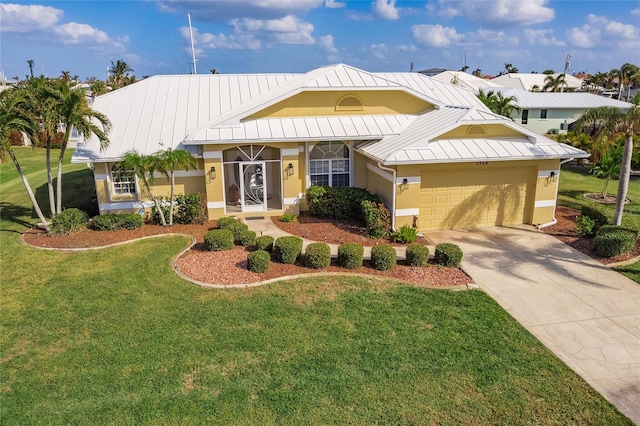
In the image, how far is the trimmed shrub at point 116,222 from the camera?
53.5ft

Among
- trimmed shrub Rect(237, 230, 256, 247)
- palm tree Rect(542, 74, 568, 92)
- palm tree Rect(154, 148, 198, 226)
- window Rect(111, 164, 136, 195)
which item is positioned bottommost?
trimmed shrub Rect(237, 230, 256, 247)

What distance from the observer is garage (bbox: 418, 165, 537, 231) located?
630 inches

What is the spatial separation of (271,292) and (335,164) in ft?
27.6

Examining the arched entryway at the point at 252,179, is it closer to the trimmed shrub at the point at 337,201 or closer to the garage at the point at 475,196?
the trimmed shrub at the point at 337,201

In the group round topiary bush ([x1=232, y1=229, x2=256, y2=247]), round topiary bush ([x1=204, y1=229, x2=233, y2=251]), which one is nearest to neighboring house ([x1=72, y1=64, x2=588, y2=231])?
round topiary bush ([x1=232, y1=229, x2=256, y2=247])

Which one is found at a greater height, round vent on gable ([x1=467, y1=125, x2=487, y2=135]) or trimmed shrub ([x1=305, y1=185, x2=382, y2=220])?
round vent on gable ([x1=467, y1=125, x2=487, y2=135])

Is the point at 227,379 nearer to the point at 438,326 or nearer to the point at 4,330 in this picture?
the point at 438,326

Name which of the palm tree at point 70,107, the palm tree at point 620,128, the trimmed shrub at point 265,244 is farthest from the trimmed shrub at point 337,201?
the palm tree at point 70,107

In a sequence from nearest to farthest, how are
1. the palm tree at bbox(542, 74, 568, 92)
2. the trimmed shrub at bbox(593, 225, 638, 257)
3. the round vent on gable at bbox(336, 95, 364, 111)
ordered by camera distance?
the trimmed shrub at bbox(593, 225, 638, 257) → the round vent on gable at bbox(336, 95, 364, 111) → the palm tree at bbox(542, 74, 568, 92)

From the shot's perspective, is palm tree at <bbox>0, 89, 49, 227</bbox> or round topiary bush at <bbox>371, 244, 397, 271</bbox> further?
palm tree at <bbox>0, 89, 49, 227</bbox>

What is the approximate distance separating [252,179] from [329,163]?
10.6 ft

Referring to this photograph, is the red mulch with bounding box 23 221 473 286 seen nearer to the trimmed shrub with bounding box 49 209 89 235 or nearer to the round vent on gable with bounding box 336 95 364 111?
the trimmed shrub with bounding box 49 209 89 235

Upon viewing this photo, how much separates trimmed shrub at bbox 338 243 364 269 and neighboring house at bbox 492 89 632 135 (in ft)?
111

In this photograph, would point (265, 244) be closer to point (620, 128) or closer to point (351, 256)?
point (351, 256)
